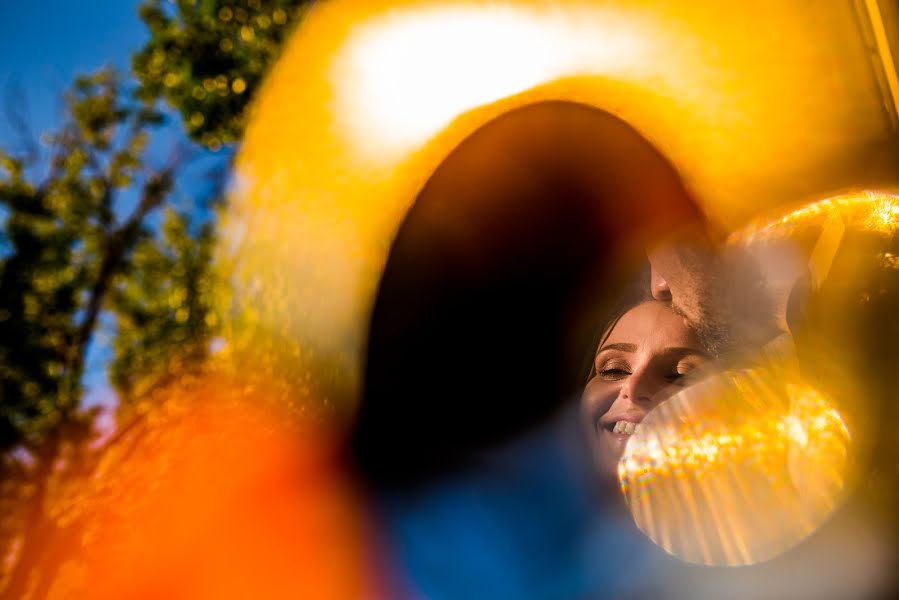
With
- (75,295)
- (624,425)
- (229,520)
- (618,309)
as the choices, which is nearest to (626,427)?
(624,425)

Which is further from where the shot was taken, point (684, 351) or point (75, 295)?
point (75, 295)

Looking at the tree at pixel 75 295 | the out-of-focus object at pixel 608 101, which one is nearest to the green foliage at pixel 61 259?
the tree at pixel 75 295

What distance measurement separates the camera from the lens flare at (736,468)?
0.97m

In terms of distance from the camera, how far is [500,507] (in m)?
1.14

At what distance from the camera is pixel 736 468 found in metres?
1.00

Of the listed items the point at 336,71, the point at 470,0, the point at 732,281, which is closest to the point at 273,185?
the point at 336,71

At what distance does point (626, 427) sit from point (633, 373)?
0.10 metres

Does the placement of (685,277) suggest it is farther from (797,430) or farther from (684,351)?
(797,430)

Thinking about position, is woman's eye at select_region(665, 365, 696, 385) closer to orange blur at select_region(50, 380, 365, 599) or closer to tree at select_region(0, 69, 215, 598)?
orange blur at select_region(50, 380, 365, 599)

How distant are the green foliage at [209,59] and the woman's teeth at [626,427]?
9.43ft

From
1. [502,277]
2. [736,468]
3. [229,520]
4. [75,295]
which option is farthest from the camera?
[75,295]

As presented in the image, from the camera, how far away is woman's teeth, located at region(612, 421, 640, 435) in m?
1.05

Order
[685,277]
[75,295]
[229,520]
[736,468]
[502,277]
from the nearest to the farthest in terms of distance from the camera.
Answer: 1. [736,468]
2. [685,277]
3. [502,277]
4. [229,520]
5. [75,295]

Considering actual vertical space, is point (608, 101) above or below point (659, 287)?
above
